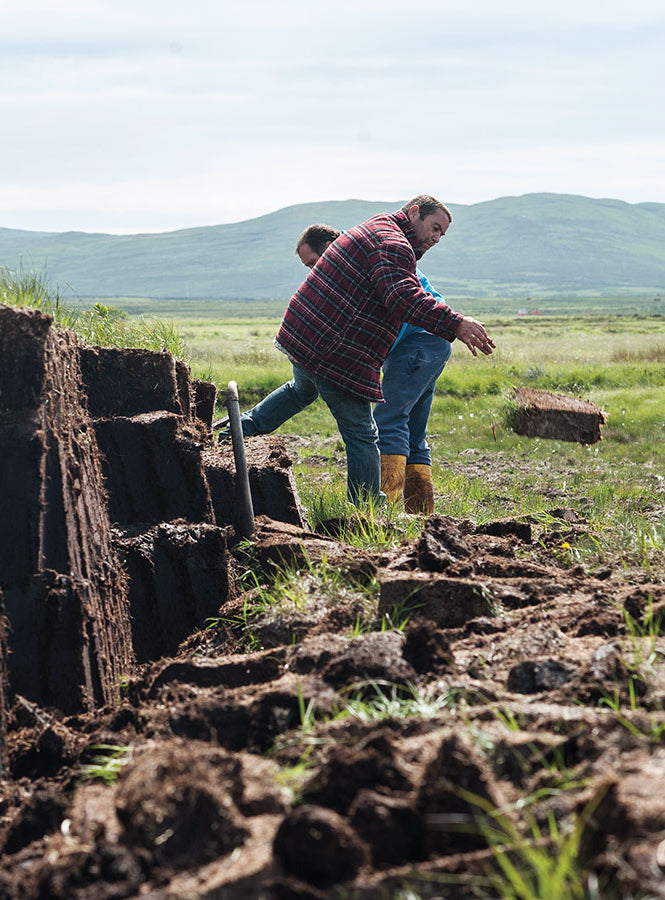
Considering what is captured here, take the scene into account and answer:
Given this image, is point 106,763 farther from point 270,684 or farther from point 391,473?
point 391,473

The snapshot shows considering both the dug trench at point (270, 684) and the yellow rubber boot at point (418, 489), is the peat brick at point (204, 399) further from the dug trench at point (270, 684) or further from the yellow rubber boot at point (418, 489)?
the yellow rubber boot at point (418, 489)

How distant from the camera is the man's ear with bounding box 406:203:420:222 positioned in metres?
6.18

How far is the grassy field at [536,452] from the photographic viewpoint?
21.7 feet

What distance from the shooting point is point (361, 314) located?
603 centimetres

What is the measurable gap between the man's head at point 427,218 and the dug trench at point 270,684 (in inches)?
72.3

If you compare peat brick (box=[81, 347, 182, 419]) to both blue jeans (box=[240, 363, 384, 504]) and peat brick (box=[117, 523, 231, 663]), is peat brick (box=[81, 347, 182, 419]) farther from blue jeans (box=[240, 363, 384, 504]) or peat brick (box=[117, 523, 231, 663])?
blue jeans (box=[240, 363, 384, 504])

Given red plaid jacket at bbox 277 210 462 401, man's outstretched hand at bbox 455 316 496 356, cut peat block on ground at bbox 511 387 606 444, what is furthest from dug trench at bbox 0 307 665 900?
cut peat block on ground at bbox 511 387 606 444

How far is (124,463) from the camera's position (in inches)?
188

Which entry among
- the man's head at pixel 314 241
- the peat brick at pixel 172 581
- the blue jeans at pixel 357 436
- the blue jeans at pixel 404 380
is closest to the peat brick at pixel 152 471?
the peat brick at pixel 172 581

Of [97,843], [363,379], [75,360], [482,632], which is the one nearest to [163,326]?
[363,379]

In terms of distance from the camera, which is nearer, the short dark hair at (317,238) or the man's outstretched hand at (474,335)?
the man's outstretched hand at (474,335)

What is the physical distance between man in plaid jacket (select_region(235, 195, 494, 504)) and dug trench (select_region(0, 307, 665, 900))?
2.28ft

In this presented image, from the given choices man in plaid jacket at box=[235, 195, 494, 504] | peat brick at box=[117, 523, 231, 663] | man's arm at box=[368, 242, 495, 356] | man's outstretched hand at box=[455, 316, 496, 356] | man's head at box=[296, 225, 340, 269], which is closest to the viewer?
peat brick at box=[117, 523, 231, 663]

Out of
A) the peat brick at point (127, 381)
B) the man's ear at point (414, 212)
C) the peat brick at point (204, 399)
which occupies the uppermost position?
the man's ear at point (414, 212)
